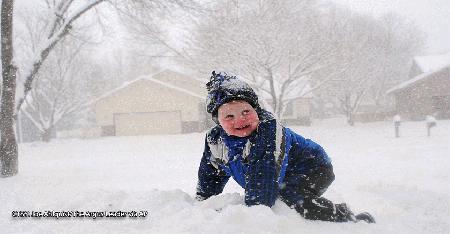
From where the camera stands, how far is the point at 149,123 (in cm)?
2922

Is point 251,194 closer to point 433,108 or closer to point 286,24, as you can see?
point 286,24

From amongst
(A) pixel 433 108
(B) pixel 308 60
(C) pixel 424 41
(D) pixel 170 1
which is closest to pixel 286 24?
(B) pixel 308 60

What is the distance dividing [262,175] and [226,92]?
694 millimetres

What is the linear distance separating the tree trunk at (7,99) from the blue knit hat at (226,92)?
7.16 meters

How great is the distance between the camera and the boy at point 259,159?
2.64 m

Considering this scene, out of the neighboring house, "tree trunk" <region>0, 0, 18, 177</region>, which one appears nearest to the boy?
"tree trunk" <region>0, 0, 18, 177</region>

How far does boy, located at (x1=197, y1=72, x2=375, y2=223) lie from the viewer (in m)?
2.64

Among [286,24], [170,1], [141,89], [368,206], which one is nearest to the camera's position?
[368,206]

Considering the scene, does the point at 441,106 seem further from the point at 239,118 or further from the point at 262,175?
the point at 262,175

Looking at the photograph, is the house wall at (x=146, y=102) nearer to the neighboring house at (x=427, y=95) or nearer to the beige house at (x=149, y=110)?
the beige house at (x=149, y=110)

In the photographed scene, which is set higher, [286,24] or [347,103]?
[286,24]

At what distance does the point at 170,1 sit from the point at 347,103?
25310mm

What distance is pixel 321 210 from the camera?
267 cm

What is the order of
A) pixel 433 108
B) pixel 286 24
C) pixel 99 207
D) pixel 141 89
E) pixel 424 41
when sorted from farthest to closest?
pixel 424 41
pixel 433 108
pixel 141 89
pixel 286 24
pixel 99 207
